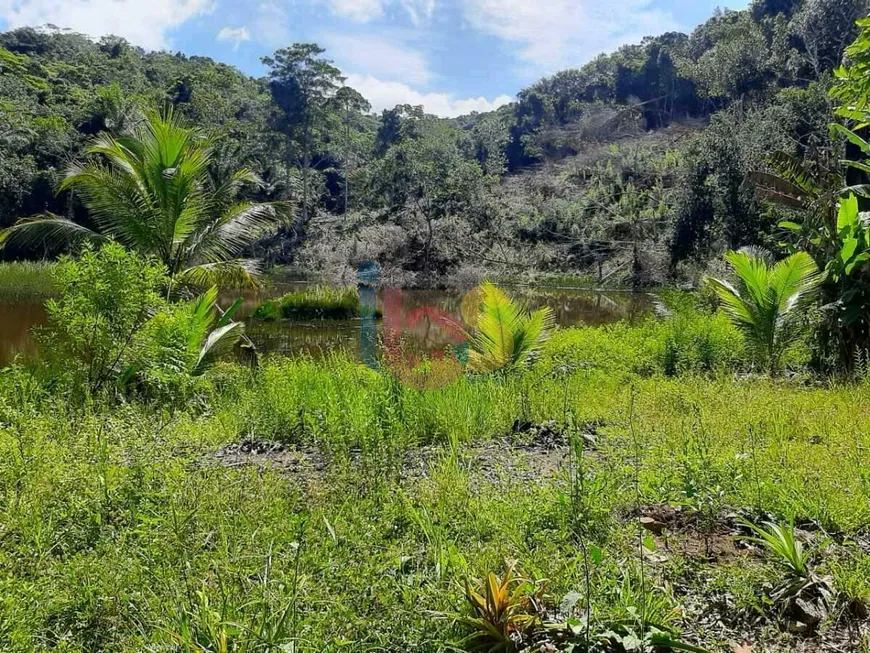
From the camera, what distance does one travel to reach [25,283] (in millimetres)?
22453

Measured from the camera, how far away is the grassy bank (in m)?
2.12

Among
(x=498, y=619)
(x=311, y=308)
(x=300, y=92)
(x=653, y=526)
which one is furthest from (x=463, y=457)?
(x=300, y=92)

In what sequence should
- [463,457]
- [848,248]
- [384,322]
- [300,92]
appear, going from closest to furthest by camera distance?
1. [463,457]
2. [848,248]
3. [384,322]
4. [300,92]

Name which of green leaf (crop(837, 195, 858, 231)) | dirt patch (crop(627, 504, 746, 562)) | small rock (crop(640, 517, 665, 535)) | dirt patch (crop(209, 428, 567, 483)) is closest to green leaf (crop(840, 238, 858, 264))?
green leaf (crop(837, 195, 858, 231))

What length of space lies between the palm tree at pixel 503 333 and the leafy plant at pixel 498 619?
6.07 m

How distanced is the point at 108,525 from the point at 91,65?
190 feet

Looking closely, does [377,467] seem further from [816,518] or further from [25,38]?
[25,38]

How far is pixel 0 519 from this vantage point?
3098mm

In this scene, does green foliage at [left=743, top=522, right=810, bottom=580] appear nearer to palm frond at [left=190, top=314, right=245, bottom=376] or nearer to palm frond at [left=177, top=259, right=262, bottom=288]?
palm frond at [left=190, top=314, right=245, bottom=376]

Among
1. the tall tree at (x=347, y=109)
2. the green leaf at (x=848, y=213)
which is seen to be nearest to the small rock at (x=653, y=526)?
the green leaf at (x=848, y=213)

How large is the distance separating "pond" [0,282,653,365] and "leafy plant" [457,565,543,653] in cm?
727

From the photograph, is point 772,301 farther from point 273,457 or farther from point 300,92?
point 300,92

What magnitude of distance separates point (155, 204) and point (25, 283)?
17.6m

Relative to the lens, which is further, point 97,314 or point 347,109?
point 347,109
